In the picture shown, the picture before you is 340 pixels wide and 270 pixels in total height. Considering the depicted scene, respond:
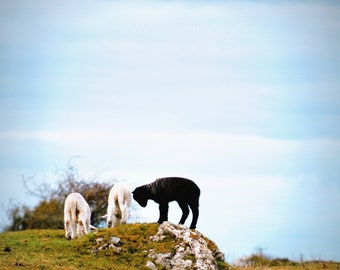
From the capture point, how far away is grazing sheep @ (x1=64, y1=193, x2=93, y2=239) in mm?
29516

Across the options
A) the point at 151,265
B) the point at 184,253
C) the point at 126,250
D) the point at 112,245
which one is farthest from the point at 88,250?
the point at 184,253

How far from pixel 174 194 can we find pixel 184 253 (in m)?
2.25

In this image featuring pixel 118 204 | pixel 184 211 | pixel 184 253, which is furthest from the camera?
pixel 118 204

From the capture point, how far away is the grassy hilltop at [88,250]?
84.5 feet

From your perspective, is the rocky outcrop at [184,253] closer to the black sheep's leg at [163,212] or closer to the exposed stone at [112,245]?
the black sheep's leg at [163,212]

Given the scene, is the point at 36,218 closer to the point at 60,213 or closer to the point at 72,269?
the point at 60,213

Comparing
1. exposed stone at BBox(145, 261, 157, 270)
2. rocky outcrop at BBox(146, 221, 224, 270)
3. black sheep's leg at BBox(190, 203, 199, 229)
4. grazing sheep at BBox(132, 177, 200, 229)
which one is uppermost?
grazing sheep at BBox(132, 177, 200, 229)

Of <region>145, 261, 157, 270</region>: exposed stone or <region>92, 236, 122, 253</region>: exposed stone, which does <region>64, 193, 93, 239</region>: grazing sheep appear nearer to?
<region>92, 236, 122, 253</region>: exposed stone

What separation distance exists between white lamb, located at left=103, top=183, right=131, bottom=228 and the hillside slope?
1.15m

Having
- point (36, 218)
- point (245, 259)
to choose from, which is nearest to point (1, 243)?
point (36, 218)

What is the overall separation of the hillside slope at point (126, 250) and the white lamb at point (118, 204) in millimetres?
1155

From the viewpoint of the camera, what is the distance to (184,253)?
27234 millimetres

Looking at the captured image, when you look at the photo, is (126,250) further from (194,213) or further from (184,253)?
(194,213)

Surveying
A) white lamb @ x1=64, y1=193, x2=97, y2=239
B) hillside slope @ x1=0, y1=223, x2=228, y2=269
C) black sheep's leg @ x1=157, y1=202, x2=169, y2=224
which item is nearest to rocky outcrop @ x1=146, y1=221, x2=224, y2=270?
hillside slope @ x1=0, y1=223, x2=228, y2=269
